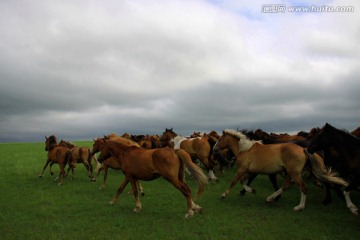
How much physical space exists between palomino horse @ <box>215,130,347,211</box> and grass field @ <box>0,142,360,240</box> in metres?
0.83

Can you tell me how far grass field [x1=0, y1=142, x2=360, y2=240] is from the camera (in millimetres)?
7375

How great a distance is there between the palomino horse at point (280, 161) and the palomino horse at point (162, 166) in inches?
78.6

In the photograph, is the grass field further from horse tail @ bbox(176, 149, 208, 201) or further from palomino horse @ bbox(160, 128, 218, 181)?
palomino horse @ bbox(160, 128, 218, 181)

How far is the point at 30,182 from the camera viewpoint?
15719 millimetres

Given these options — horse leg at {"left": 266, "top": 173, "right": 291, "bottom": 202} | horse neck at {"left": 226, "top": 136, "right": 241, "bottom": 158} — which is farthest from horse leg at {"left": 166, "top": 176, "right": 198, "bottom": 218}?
horse neck at {"left": 226, "top": 136, "right": 241, "bottom": 158}

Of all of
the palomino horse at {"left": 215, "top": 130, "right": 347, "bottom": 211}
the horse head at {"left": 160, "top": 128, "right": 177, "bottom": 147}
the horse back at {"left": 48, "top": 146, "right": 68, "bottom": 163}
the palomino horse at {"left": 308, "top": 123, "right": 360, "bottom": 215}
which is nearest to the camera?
the palomino horse at {"left": 308, "top": 123, "right": 360, "bottom": 215}

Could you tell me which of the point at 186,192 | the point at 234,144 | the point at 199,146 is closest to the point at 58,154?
the point at 199,146

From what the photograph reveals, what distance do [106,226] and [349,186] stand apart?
6445 millimetres

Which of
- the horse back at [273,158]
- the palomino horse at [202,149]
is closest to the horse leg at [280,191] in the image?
the horse back at [273,158]

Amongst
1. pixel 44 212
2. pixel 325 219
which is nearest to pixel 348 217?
pixel 325 219

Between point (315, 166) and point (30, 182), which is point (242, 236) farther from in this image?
point (30, 182)

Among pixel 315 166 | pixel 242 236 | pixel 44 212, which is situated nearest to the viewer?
pixel 242 236

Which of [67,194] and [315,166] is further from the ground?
[315,166]

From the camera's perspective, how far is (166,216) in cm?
881
